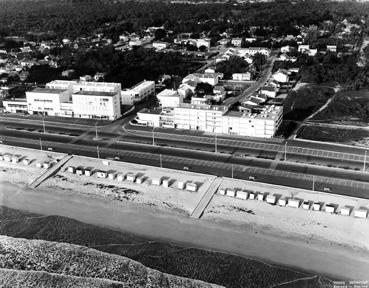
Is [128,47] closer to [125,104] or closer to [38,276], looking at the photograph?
[125,104]

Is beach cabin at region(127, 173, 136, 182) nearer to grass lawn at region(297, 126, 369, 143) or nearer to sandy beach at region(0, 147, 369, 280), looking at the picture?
sandy beach at region(0, 147, 369, 280)

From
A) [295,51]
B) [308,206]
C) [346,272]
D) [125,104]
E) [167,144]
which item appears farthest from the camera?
[295,51]

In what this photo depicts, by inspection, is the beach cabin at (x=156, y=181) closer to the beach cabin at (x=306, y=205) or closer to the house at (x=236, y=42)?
the beach cabin at (x=306, y=205)

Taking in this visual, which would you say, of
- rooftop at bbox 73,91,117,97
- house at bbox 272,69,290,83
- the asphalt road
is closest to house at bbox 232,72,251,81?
house at bbox 272,69,290,83

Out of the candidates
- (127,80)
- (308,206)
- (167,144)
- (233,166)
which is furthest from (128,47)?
(308,206)

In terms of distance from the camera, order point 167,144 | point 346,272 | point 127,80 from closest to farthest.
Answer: point 346,272
point 167,144
point 127,80

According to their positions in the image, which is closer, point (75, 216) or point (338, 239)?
point (338, 239)
